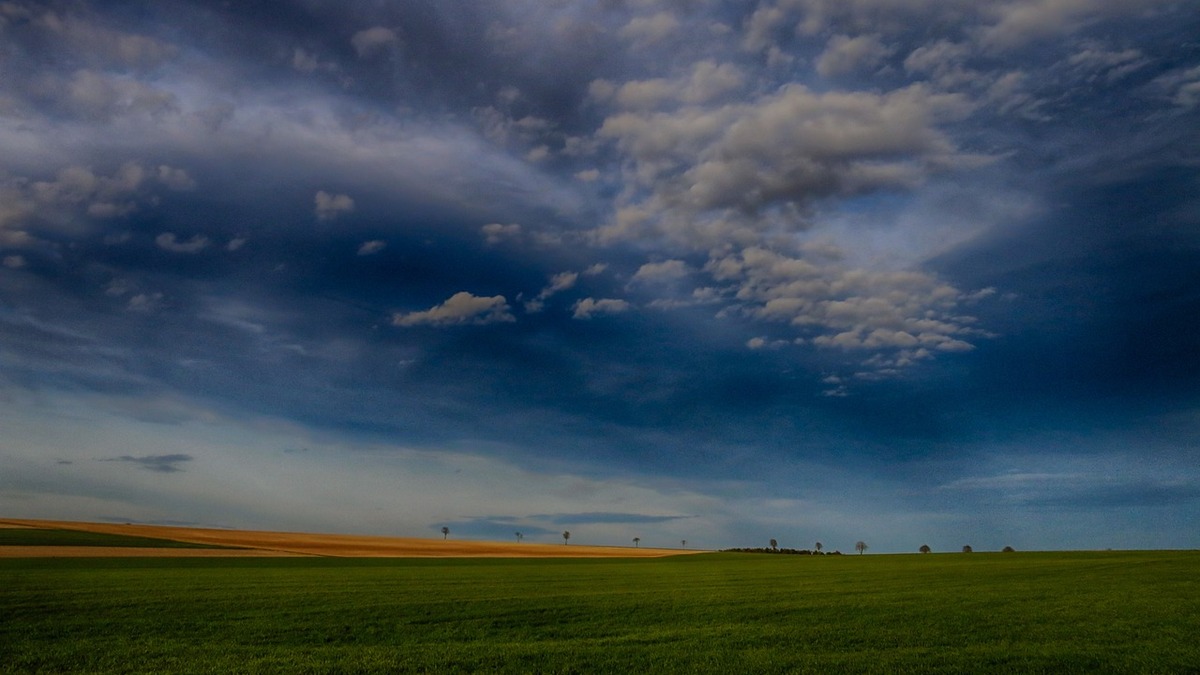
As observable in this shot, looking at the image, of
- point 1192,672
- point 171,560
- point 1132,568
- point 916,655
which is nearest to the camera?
point 1192,672

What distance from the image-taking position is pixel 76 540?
321ft

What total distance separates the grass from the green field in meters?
60.8

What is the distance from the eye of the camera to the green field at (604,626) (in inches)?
718

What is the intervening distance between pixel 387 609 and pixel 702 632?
14.2 meters

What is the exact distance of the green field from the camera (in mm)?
18234

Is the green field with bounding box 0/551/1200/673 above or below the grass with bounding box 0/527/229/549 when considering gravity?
above

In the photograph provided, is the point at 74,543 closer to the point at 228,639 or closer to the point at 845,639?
the point at 228,639

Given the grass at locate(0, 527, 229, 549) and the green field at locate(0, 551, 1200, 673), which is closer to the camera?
the green field at locate(0, 551, 1200, 673)

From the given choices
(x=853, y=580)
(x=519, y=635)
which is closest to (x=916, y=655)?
(x=519, y=635)

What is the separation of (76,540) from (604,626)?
10465 centimetres

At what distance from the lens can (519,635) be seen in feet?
77.2

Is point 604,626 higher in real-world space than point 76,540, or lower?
higher

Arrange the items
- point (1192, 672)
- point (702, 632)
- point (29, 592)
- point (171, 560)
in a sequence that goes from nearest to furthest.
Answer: point (1192, 672)
point (702, 632)
point (29, 592)
point (171, 560)

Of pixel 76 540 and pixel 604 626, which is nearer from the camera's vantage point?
pixel 604 626
